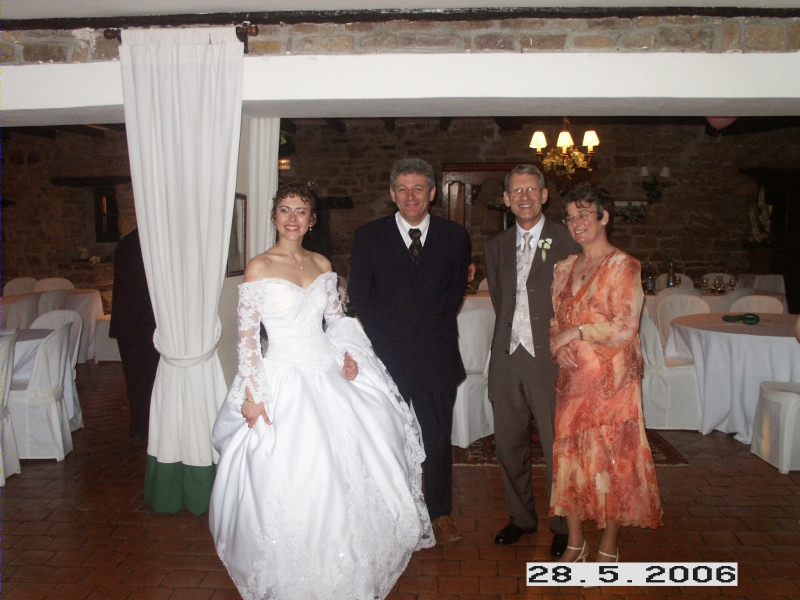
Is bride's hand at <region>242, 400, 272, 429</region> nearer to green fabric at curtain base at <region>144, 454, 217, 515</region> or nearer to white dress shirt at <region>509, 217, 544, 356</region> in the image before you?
green fabric at curtain base at <region>144, 454, 217, 515</region>

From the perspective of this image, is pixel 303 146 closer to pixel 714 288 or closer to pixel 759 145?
Result: pixel 714 288

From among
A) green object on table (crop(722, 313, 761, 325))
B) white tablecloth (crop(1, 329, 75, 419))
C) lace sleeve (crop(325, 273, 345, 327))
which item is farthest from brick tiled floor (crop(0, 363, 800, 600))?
lace sleeve (crop(325, 273, 345, 327))

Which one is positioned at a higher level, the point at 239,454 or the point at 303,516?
the point at 239,454

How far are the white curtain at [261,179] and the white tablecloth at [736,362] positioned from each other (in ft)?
11.3

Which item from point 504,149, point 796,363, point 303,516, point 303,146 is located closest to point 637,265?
point 303,516

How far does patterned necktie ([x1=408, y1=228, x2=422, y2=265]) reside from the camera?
313cm

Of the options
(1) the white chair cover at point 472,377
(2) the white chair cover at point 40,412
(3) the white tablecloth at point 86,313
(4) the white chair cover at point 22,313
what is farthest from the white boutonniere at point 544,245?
(3) the white tablecloth at point 86,313

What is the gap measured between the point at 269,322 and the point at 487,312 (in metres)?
2.22

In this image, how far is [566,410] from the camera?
9.12 feet

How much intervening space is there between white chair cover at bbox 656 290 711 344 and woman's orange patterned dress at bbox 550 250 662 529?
3549 mm

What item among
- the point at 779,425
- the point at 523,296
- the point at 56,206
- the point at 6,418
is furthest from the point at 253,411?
the point at 56,206

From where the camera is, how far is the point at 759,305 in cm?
590

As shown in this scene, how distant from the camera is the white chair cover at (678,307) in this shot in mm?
5887

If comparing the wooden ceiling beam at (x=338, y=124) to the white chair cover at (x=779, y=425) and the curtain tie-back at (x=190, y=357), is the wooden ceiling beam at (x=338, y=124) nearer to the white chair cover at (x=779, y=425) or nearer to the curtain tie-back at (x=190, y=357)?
the curtain tie-back at (x=190, y=357)
